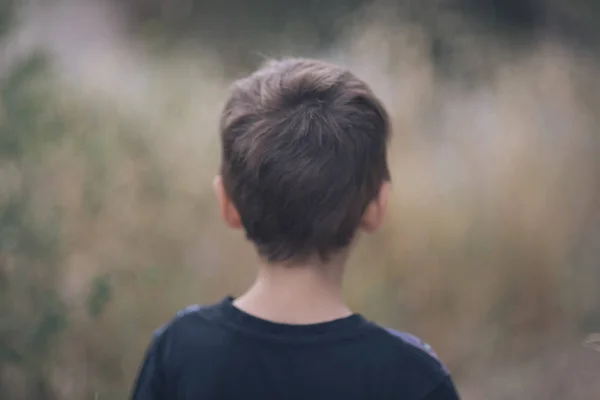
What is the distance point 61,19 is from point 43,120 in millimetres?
187

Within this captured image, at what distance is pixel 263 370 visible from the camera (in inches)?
24.3

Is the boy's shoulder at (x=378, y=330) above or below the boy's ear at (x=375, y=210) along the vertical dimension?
below

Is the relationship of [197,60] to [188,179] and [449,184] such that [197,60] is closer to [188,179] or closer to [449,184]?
[188,179]

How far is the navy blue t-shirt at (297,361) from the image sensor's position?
0.61m

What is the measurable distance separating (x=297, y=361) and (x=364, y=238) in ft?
2.16

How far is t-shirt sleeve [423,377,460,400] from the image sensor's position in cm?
64

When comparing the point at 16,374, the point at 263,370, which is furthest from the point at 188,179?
the point at 263,370

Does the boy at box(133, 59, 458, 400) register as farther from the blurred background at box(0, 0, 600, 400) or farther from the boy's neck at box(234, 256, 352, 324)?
the blurred background at box(0, 0, 600, 400)

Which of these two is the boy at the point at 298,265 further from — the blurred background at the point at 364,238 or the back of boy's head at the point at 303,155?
the blurred background at the point at 364,238

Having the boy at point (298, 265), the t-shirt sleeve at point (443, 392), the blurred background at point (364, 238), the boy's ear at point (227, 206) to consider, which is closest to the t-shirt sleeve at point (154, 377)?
the boy at point (298, 265)

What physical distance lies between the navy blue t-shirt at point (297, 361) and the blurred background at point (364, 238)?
1.98 feet

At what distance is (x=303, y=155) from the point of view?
62 cm

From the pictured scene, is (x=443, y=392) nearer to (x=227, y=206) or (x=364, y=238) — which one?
(x=227, y=206)

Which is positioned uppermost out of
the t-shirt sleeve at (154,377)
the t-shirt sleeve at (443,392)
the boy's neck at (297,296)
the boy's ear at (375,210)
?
the boy's ear at (375,210)
